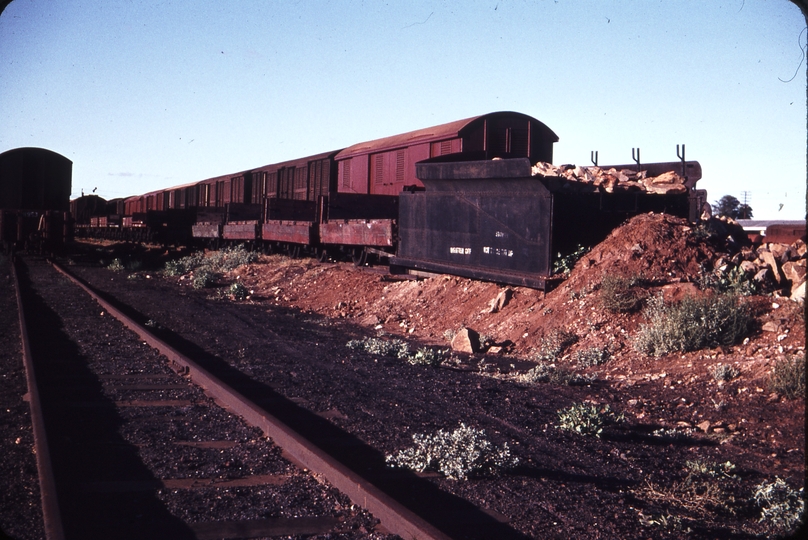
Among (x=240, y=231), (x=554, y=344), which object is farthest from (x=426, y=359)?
(x=240, y=231)

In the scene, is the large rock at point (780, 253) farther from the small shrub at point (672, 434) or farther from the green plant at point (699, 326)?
the small shrub at point (672, 434)

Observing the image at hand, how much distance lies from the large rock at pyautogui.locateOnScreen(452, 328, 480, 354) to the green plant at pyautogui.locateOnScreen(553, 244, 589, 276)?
1503mm

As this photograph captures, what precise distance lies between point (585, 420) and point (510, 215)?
522 cm

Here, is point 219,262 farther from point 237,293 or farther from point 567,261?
point 567,261

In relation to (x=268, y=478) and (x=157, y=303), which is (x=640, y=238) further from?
(x=157, y=303)

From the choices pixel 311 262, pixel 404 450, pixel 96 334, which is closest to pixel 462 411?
pixel 404 450

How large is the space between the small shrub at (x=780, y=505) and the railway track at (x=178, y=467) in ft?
5.86

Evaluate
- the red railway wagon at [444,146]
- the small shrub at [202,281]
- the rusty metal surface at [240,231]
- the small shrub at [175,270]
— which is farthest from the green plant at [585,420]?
the small shrub at [175,270]

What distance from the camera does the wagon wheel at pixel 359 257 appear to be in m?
15.8

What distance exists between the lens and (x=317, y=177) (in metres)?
23.0

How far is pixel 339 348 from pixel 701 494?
227 inches

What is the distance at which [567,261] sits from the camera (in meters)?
9.71

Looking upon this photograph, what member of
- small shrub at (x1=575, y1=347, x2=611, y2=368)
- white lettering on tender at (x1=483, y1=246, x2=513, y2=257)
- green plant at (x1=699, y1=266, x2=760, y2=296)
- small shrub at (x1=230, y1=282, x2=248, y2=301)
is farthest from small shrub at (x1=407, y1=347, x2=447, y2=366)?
small shrub at (x1=230, y1=282, x2=248, y2=301)

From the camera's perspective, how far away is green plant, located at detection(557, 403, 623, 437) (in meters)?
5.06
